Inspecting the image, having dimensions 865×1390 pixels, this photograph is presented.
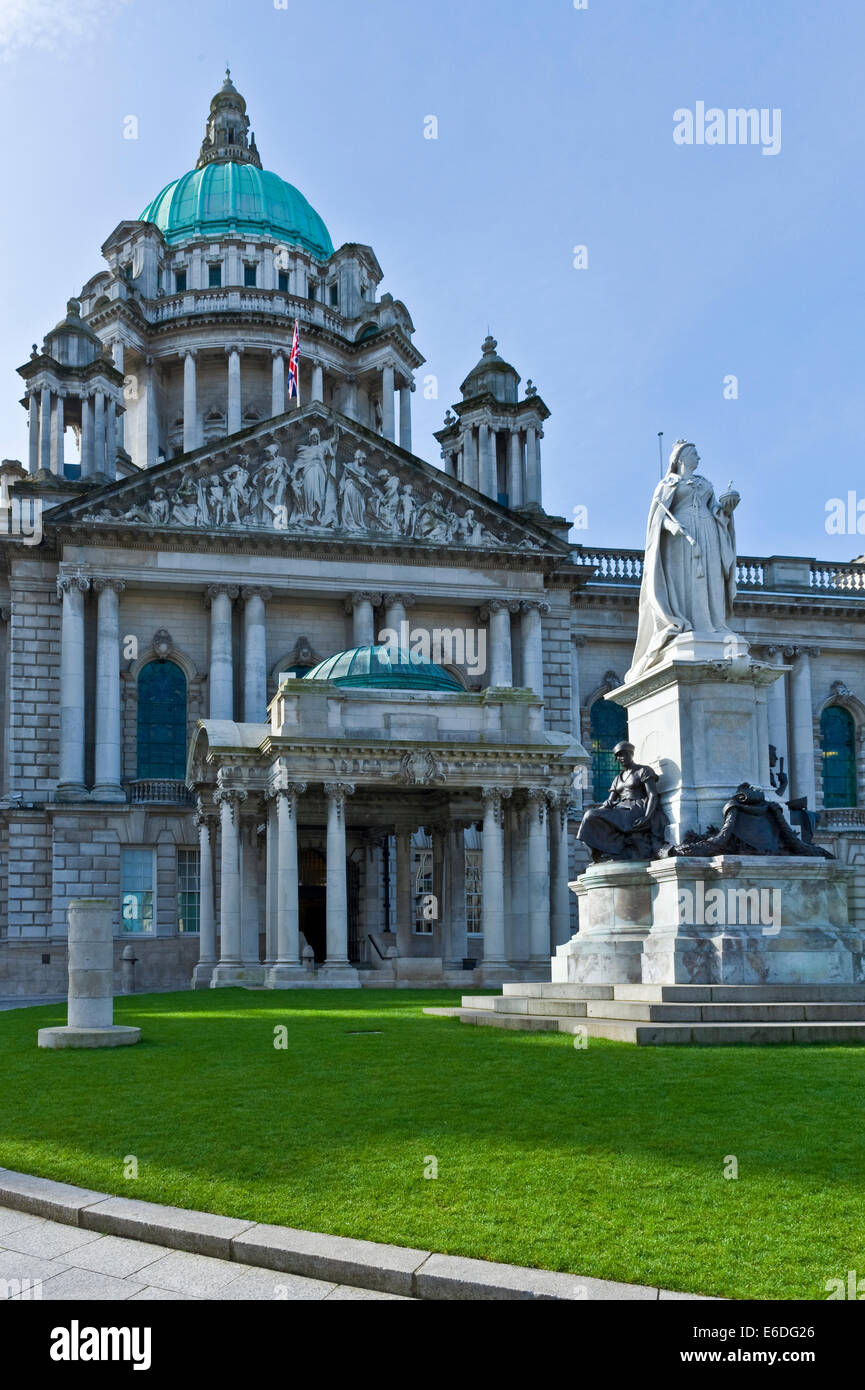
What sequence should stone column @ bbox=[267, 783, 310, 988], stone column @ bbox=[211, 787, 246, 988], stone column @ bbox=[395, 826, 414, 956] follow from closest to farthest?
1. stone column @ bbox=[267, 783, 310, 988]
2. stone column @ bbox=[211, 787, 246, 988]
3. stone column @ bbox=[395, 826, 414, 956]

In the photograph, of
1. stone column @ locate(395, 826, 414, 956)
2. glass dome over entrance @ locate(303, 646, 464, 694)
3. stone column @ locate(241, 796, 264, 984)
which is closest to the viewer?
stone column @ locate(241, 796, 264, 984)

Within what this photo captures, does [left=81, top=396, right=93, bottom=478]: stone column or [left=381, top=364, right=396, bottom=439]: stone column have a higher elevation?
[left=381, top=364, right=396, bottom=439]: stone column

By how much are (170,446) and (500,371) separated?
21.9 metres

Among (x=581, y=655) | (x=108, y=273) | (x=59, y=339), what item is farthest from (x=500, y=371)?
(x=108, y=273)

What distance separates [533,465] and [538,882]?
2969 centimetres

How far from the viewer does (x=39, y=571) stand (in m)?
54.7

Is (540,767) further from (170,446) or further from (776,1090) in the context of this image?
(170,446)

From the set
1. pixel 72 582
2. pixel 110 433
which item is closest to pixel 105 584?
pixel 72 582

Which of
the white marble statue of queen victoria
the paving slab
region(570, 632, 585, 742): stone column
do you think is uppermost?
region(570, 632, 585, 742): stone column

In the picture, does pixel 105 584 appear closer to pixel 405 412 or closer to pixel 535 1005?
pixel 405 412

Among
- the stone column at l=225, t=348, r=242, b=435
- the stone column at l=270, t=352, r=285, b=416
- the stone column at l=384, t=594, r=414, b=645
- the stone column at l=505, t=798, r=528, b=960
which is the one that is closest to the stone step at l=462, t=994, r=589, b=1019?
the stone column at l=505, t=798, r=528, b=960

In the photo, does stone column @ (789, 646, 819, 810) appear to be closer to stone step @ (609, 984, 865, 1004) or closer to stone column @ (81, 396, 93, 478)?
stone column @ (81, 396, 93, 478)

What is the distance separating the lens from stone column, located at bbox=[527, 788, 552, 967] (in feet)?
126

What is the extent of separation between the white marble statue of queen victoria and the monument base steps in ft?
15.3
